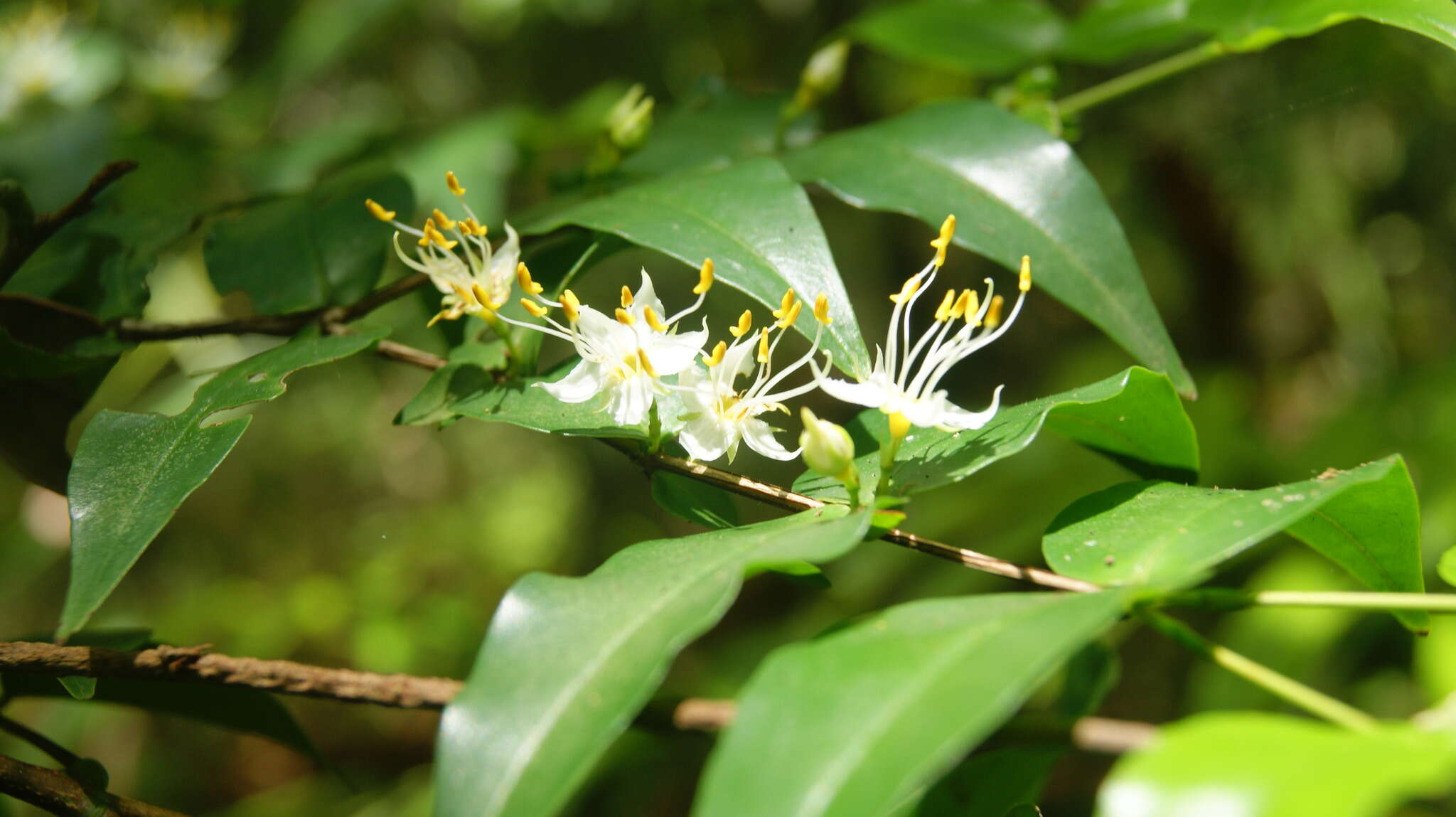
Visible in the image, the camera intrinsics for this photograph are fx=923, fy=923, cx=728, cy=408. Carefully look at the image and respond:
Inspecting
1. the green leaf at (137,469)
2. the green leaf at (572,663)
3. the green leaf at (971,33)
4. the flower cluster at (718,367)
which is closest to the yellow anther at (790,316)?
the flower cluster at (718,367)

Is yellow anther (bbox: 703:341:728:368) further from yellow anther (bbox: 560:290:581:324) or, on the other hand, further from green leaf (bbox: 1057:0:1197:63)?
green leaf (bbox: 1057:0:1197:63)

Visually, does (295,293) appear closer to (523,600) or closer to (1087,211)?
(523,600)

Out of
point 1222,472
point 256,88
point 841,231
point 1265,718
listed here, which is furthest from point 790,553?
point 841,231

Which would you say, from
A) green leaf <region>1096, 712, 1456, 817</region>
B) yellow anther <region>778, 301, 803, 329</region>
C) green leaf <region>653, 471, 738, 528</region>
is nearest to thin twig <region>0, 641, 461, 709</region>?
green leaf <region>653, 471, 738, 528</region>

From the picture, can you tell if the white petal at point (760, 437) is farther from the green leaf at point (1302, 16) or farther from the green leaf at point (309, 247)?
the green leaf at point (1302, 16)

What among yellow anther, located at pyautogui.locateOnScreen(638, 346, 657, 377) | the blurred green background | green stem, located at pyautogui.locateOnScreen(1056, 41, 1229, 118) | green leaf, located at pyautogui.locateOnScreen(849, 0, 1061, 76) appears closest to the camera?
yellow anther, located at pyautogui.locateOnScreen(638, 346, 657, 377)

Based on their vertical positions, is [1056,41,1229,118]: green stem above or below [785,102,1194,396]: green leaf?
above
